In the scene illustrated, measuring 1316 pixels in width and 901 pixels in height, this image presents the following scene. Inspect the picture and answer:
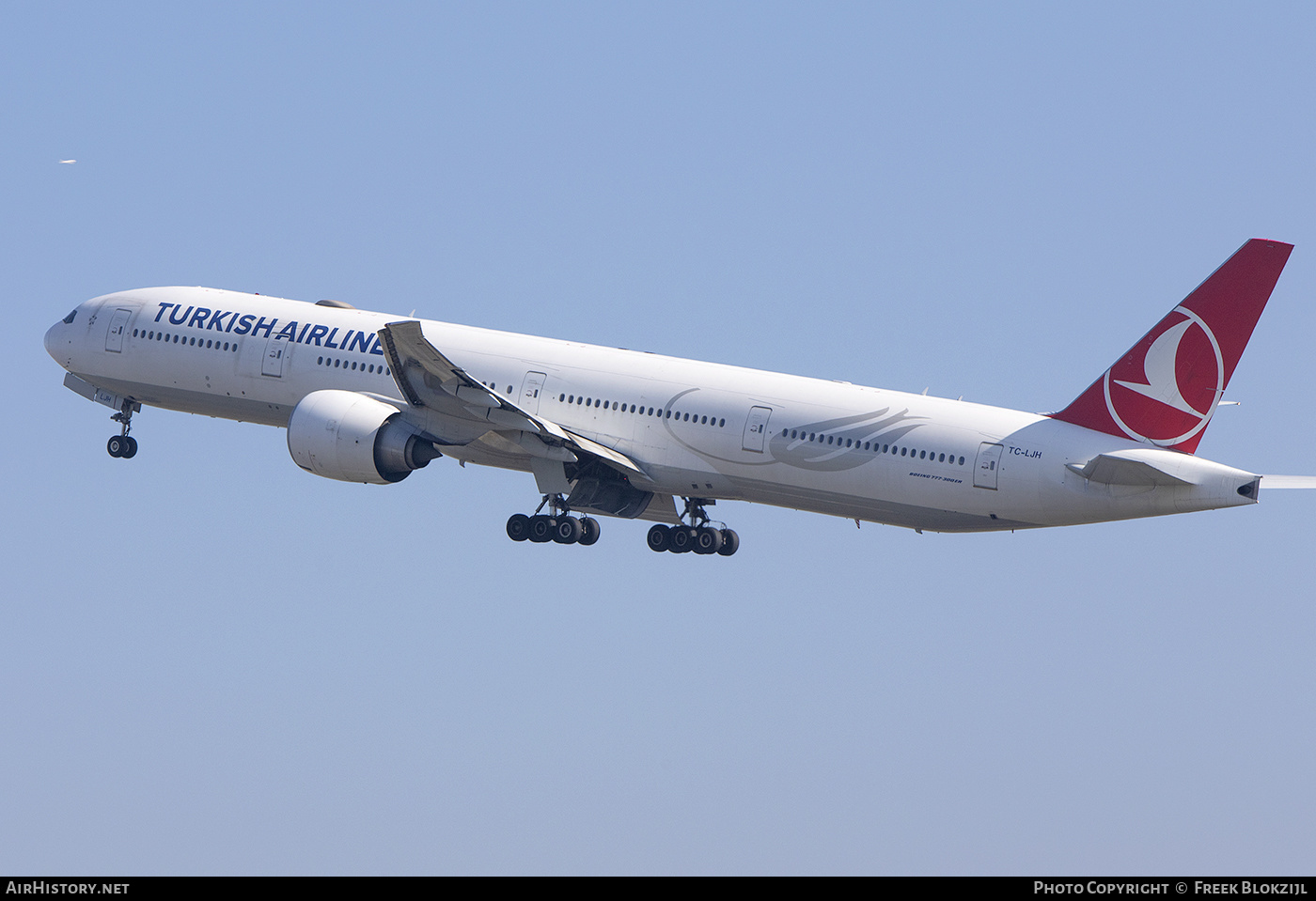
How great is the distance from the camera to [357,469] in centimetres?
4406

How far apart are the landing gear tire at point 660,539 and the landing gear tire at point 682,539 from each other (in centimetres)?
8

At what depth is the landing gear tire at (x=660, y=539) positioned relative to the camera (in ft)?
156

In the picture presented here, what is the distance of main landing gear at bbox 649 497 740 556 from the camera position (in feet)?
155

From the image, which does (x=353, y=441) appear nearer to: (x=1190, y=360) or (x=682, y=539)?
(x=682, y=539)

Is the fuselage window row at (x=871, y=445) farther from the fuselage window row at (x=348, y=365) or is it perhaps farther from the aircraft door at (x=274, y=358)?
the aircraft door at (x=274, y=358)

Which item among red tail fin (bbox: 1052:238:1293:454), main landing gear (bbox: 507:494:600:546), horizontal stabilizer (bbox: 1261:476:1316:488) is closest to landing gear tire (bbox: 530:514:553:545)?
main landing gear (bbox: 507:494:600:546)

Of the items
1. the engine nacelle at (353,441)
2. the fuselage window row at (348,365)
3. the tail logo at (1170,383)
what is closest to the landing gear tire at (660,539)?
the engine nacelle at (353,441)

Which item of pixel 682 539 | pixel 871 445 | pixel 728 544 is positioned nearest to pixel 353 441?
pixel 682 539

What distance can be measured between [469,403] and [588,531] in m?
4.99

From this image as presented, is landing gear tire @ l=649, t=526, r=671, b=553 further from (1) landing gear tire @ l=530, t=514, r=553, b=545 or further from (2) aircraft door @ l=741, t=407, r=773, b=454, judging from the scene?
(2) aircraft door @ l=741, t=407, r=773, b=454

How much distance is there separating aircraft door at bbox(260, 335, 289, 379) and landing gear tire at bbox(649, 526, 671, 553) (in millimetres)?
10188

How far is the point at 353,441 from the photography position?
144 feet

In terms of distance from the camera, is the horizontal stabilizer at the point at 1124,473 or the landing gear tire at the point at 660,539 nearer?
the horizontal stabilizer at the point at 1124,473

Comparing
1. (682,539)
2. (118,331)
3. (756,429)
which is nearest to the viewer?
(756,429)
